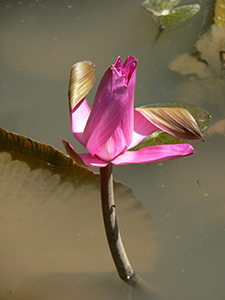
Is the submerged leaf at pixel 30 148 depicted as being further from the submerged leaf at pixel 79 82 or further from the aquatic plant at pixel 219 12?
the aquatic plant at pixel 219 12

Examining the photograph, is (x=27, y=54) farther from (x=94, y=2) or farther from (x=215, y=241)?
(x=215, y=241)

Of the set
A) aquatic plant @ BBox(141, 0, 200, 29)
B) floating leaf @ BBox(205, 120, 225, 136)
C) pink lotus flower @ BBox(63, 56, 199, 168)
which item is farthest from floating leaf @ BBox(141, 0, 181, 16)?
pink lotus flower @ BBox(63, 56, 199, 168)

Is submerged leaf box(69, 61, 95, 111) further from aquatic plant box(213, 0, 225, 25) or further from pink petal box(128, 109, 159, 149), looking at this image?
aquatic plant box(213, 0, 225, 25)

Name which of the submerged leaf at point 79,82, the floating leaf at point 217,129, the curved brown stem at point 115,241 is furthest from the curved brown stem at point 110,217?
the floating leaf at point 217,129

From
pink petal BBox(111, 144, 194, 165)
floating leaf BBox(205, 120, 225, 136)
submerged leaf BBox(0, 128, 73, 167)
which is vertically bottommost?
floating leaf BBox(205, 120, 225, 136)

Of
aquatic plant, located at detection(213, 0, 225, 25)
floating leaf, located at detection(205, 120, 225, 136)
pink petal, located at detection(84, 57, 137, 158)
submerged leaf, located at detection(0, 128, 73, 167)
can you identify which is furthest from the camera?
aquatic plant, located at detection(213, 0, 225, 25)

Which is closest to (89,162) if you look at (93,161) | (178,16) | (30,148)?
(93,161)

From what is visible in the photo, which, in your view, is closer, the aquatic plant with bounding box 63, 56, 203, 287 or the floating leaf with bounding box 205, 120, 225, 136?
the aquatic plant with bounding box 63, 56, 203, 287

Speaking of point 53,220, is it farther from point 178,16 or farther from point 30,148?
point 178,16
